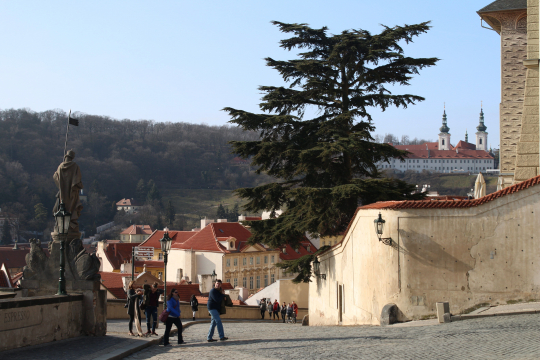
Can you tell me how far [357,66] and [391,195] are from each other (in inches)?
228

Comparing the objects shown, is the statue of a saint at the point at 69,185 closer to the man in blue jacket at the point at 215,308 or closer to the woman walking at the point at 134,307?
the woman walking at the point at 134,307

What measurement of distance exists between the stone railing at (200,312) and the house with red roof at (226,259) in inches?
1069

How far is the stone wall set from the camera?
9680 millimetres

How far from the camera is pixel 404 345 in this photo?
1005 cm

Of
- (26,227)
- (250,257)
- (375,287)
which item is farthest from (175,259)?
(26,227)

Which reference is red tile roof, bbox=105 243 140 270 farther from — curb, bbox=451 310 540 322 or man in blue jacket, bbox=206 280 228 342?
curb, bbox=451 310 540 322

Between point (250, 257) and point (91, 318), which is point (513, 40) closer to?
point (91, 318)

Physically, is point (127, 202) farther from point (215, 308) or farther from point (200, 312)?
point (215, 308)

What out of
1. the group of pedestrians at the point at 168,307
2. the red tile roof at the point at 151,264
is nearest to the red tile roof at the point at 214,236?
the red tile roof at the point at 151,264

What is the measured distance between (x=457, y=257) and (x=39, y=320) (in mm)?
9145

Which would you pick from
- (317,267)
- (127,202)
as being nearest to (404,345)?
(317,267)

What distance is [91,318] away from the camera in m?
12.2

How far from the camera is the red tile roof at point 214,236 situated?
71.1 m

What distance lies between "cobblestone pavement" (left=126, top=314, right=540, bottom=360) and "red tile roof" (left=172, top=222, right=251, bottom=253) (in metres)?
58.3
